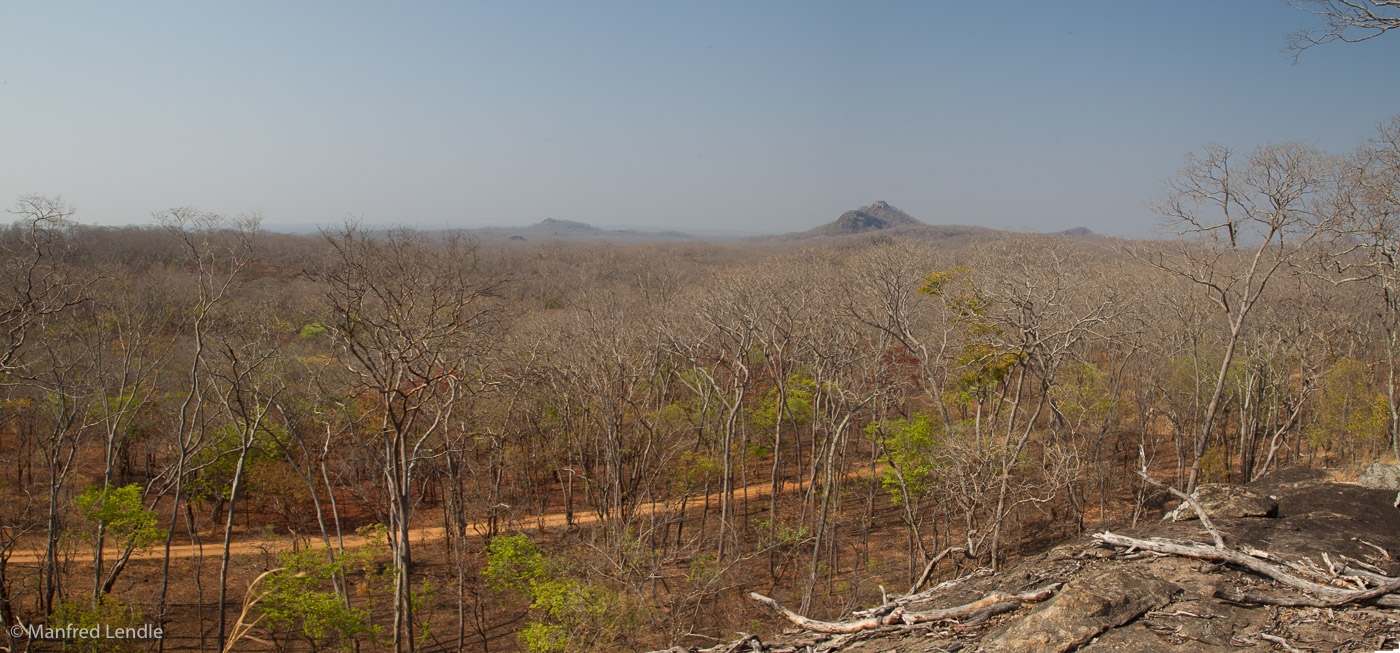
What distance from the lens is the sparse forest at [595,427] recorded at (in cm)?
1375

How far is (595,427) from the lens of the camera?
999 inches

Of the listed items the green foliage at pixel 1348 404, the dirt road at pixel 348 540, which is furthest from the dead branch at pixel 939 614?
the green foliage at pixel 1348 404

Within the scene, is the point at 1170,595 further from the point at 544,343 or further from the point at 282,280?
the point at 282,280

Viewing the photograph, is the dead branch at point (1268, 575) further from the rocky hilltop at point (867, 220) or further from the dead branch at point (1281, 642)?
the rocky hilltop at point (867, 220)

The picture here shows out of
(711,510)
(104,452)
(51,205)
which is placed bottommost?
(711,510)

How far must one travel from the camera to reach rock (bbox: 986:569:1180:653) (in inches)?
225

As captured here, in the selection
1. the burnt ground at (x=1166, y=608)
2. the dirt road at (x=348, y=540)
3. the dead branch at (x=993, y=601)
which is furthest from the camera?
the dirt road at (x=348, y=540)

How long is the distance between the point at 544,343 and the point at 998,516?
1664 cm

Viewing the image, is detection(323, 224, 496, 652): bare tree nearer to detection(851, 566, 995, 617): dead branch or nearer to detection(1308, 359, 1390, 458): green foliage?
detection(851, 566, 995, 617): dead branch

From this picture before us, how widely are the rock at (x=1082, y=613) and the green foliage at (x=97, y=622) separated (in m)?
15.6

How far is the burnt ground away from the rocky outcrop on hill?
0.01m

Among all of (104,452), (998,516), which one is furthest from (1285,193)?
(104,452)

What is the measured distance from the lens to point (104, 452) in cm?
2633

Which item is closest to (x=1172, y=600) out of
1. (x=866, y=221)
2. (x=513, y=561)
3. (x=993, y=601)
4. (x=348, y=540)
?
(x=993, y=601)
